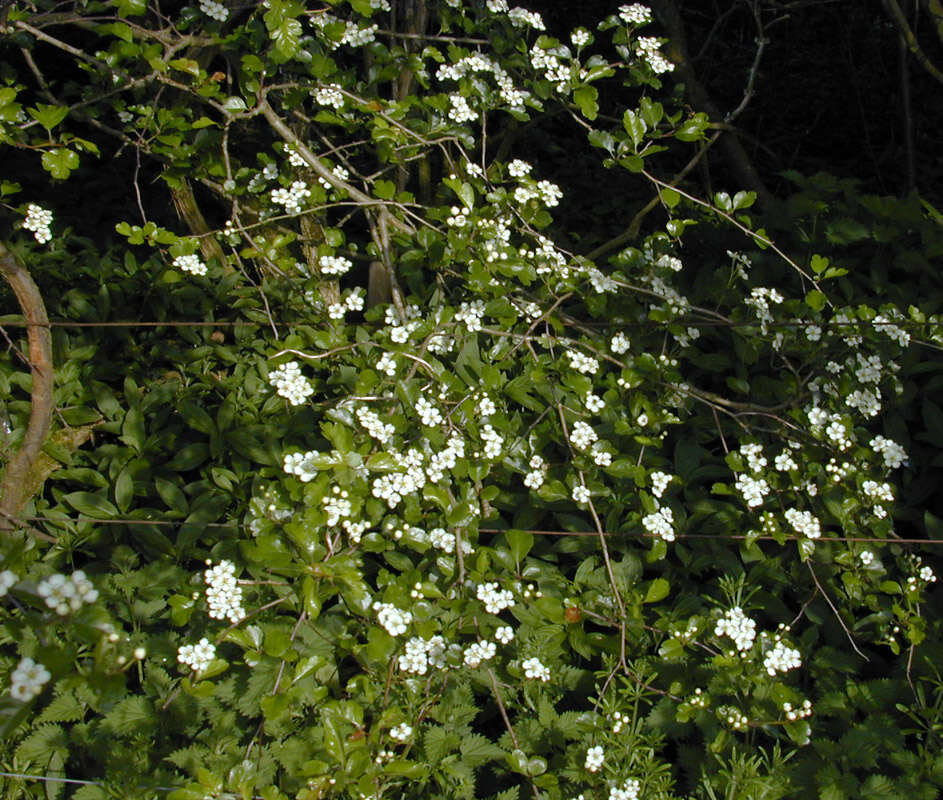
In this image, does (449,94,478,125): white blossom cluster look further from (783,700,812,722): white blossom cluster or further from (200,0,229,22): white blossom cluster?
(783,700,812,722): white blossom cluster

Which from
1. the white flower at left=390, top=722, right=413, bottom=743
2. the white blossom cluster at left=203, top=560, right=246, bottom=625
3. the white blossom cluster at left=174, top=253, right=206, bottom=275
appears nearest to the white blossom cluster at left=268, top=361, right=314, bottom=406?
the white blossom cluster at left=203, top=560, right=246, bottom=625

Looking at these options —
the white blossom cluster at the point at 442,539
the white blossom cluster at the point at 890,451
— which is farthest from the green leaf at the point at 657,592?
the white blossom cluster at the point at 890,451

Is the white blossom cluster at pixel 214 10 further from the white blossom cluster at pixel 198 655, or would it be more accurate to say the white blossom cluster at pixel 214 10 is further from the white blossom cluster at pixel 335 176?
the white blossom cluster at pixel 198 655

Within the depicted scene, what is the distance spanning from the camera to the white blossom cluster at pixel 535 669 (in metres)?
1.85

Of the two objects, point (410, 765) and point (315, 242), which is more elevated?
point (315, 242)

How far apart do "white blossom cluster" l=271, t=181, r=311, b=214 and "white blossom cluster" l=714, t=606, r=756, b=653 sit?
63.8 inches

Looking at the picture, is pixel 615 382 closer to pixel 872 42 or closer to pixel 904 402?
pixel 904 402

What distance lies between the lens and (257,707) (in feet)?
6.07

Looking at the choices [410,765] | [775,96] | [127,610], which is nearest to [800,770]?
[410,765]

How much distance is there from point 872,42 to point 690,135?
2.51 metres

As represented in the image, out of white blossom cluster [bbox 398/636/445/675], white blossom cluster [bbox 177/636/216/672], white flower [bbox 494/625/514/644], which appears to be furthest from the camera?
white flower [bbox 494/625/514/644]

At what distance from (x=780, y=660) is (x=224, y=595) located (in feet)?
4.03

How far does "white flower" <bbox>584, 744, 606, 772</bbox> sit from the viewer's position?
5.62 feet

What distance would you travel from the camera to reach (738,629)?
1.88 meters
